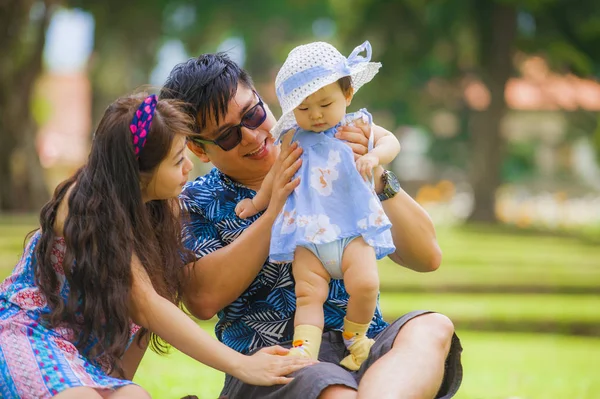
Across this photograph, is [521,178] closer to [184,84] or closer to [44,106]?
[44,106]

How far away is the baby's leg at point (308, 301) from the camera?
119 inches

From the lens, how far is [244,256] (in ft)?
10.4

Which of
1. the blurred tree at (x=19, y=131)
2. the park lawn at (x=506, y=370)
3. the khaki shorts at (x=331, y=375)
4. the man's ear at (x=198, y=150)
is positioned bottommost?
the blurred tree at (x=19, y=131)

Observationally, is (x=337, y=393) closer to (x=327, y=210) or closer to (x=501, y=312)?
(x=327, y=210)

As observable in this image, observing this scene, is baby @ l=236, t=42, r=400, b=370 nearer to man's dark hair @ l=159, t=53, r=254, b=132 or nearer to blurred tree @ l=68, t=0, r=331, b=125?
man's dark hair @ l=159, t=53, r=254, b=132

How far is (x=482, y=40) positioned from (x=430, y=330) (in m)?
20.1

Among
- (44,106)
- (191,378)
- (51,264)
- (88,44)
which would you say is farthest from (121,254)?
(44,106)

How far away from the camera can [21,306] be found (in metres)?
2.90

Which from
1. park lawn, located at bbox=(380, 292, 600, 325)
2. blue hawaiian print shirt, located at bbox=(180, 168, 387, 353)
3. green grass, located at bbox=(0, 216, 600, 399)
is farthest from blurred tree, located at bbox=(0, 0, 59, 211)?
blue hawaiian print shirt, located at bbox=(180, 168, 387, 353)

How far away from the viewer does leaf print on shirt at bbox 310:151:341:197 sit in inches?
126

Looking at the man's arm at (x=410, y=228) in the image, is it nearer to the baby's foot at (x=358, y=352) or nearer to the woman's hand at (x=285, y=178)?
the woman's hand at (x=285, y=178)

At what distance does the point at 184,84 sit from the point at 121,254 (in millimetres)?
764

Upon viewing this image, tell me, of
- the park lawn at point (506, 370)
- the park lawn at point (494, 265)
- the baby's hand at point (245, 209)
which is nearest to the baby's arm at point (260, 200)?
the baby's hand at point (245, 209)

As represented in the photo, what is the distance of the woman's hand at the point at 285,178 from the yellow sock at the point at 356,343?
1.51 ft
